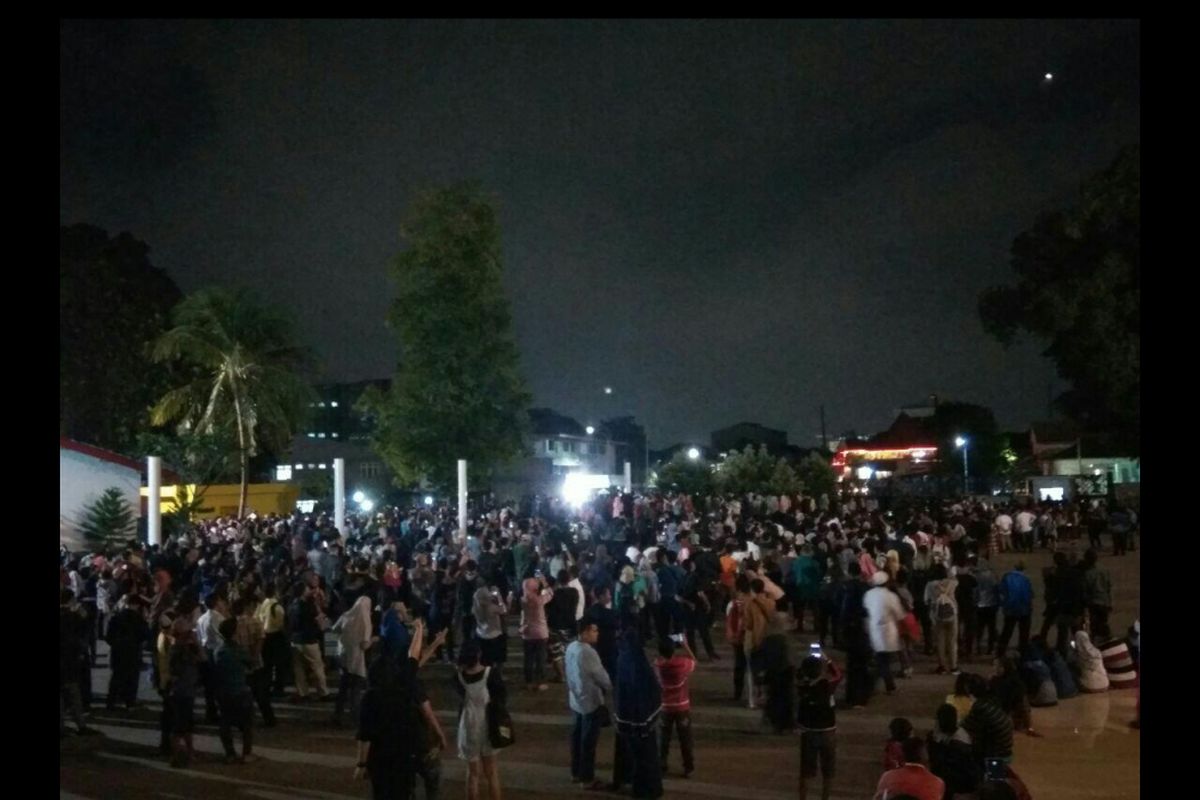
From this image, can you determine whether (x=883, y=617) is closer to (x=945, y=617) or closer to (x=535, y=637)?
(x=945, y=617)

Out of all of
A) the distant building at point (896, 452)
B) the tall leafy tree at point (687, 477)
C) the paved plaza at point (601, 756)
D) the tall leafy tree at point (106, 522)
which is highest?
the distant building at point (896, 452)

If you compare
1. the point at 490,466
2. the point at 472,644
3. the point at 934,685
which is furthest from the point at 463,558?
the point at 490,466

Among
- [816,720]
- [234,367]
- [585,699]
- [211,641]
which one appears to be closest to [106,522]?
[234,367]

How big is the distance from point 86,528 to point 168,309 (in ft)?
73.5

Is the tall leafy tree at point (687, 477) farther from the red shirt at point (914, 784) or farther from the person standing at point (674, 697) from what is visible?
the red shirt at point (914, 784)

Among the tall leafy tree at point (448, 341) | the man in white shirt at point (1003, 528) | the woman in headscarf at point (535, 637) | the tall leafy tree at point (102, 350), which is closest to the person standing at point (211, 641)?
the woman in headscarf at point (535, 637)

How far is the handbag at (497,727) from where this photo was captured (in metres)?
7.34

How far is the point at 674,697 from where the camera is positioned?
8461 millimetres

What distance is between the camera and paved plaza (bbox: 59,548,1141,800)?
8398 millimetres

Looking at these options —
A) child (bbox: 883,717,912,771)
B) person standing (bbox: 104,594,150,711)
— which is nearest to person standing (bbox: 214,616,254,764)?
person standing (bbox: 104,594,150,711)

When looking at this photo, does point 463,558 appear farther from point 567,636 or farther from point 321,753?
point 321,753

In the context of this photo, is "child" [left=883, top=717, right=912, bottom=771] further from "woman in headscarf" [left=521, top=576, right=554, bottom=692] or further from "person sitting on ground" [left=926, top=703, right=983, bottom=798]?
"woman in headscarf" [left=521, top=576, right=554, bottom=692]

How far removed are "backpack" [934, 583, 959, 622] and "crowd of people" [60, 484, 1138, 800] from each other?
2 centimetres

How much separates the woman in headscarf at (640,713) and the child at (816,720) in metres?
1.14
